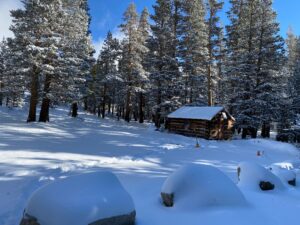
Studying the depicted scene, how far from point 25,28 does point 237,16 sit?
28.4 m

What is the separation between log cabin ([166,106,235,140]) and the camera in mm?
28203

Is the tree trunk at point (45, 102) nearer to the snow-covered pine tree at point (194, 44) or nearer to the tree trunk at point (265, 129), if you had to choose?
the snow-covered pine tree at point (194, 44)

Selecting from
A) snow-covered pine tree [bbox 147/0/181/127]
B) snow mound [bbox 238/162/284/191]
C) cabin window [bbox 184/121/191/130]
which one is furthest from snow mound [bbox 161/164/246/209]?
snow-covered pine tree [bbox 147/0/181/127]

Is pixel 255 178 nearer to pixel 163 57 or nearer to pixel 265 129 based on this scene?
pixel 163 57

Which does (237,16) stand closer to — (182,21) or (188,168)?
(182,21)

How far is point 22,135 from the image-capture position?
1667 centimetres

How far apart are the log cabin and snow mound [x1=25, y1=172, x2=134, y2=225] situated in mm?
23043

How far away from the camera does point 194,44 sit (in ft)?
114

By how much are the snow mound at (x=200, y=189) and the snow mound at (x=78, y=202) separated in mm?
1605

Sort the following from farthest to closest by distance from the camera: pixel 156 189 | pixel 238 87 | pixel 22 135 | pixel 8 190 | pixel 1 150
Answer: pixel 238 87, pixel 22 135, pixel 1 150, pixel 156 189, pixel 8 190

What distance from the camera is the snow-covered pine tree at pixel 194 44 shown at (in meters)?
35.0

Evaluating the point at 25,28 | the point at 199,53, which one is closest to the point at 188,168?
the point at 25,28

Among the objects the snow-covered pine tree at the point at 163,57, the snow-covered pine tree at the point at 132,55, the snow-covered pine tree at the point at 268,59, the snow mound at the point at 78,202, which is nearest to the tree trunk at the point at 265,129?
the snow-covered pine tree at the point at 268,59

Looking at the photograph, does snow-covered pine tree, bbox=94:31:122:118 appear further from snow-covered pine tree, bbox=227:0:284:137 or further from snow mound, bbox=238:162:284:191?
snow mound, bbox=238:162:284:191
